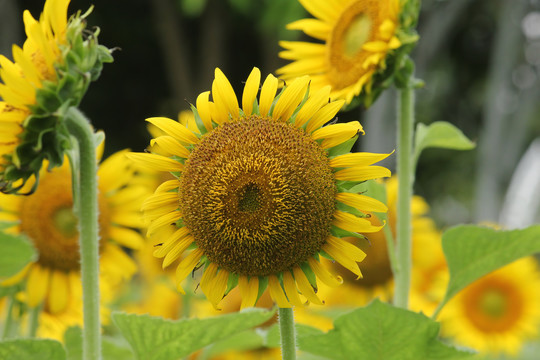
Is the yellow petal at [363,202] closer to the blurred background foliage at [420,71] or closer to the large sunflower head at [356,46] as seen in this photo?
the large sunflower head at [356,46]

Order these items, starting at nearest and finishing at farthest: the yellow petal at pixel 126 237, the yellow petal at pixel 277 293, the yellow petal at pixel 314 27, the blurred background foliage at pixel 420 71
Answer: the yellow petal at pixel 277 293 → the yellow petal at pixel 314 27 → the yellow petal at pixel 126 237 → the blurred background foliage at pixel 420 71

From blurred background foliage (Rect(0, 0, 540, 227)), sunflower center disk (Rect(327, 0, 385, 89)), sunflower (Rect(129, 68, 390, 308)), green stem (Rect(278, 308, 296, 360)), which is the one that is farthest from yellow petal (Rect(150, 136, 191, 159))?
blurred background foliage (Rect(0, 0, 540, 227))

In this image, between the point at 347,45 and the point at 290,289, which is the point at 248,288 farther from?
the point at 347,45

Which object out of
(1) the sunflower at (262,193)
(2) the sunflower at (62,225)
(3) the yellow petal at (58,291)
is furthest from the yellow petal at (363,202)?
(3) the yellow petal at (58,291)

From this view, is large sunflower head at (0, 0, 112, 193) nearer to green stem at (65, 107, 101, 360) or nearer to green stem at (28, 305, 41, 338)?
green stem at (65, 107, 101, 360)

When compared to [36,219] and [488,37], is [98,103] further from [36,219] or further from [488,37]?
[36,219]

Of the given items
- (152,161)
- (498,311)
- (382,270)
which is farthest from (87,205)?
(498,311)
